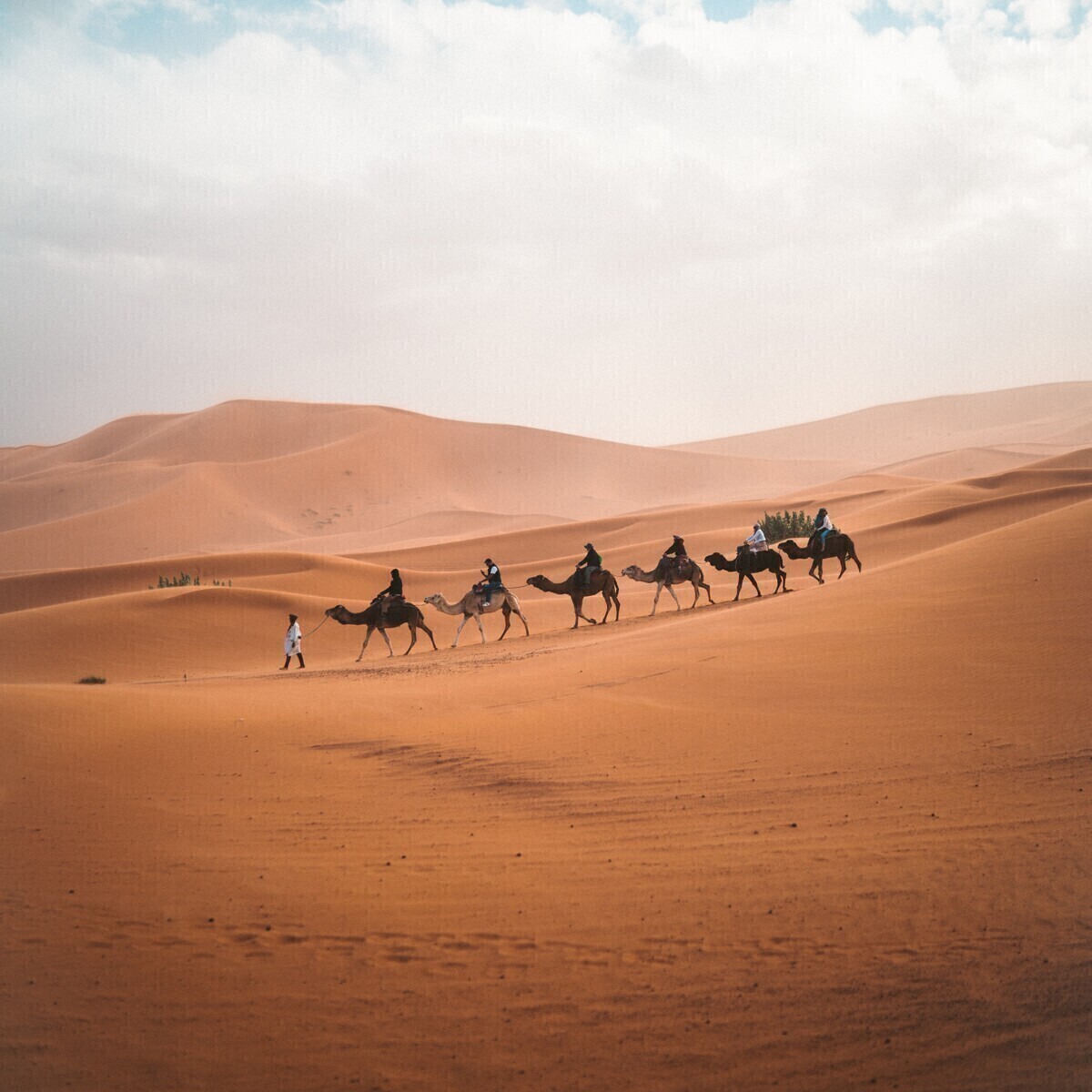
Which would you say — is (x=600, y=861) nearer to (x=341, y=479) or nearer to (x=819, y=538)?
(x=819, y=538)

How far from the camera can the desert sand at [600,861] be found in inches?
177

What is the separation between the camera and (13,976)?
5.09 m

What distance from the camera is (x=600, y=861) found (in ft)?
21.0

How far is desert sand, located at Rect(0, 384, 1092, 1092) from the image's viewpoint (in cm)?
448

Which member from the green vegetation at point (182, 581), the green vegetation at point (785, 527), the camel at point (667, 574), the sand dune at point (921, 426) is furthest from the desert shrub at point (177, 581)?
the sand dune at point (921, 426)

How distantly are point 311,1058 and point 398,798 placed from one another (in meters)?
3.46

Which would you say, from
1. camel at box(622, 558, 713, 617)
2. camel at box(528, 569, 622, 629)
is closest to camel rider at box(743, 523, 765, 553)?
Answer: camel at box(622, 558, 713, 617)

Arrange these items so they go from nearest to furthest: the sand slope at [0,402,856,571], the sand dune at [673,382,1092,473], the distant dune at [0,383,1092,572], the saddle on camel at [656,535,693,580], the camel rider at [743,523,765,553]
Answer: the camel rider at [743,523,765,553] → the saddle on camel at [656,535,693,580] → the distant dune at [0,383,1092,572] → the sand slope at [0,402,856,571] → the sand dune at [673,382,1092,473]

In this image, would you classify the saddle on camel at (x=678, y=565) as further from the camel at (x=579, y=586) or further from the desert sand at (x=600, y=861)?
A: the desert sand at (x=600, y=861)

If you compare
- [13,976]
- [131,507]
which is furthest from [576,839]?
[131,507]

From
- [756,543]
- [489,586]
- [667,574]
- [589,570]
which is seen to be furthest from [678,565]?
[489,586]

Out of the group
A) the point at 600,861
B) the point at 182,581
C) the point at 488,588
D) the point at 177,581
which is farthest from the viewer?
the point at 177,581

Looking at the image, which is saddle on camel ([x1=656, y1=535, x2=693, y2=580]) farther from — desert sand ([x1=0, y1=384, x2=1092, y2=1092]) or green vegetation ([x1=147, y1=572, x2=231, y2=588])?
green vegetation ([x1=147, y1=572, x2=231, y2=588])

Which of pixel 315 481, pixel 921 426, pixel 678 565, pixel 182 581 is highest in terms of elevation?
pixel 921 426
